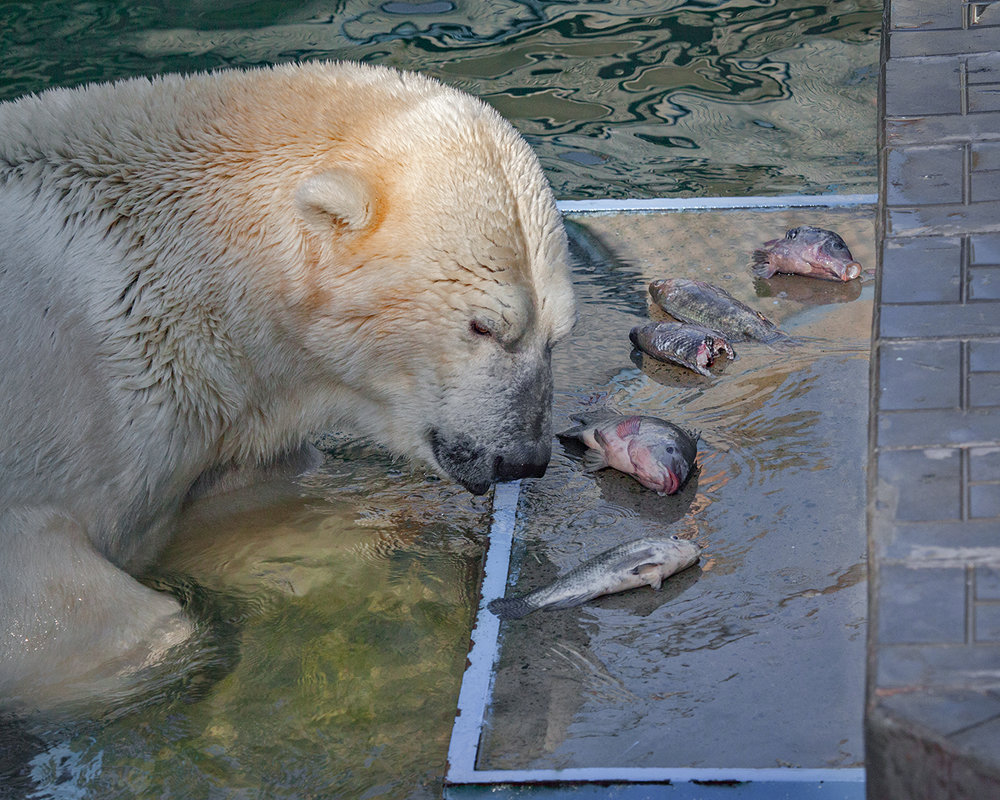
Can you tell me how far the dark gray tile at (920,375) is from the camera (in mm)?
2033

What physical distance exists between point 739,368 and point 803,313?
0.48 meters

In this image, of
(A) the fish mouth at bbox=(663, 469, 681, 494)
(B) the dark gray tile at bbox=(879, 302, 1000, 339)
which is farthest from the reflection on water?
(B) the dark gray tile at bbox=(879, 302, 1000, 339)

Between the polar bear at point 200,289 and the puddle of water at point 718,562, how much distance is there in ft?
2.02

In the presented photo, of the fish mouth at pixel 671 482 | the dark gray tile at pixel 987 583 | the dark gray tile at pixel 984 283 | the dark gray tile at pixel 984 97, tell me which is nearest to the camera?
the dark gray tile at pixel 987 583

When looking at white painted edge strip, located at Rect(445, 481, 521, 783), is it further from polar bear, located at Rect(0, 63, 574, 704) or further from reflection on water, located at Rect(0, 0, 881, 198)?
reflection on water, located at Rect(0, 0, 881, 198)

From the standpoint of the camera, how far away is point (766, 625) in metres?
3.02

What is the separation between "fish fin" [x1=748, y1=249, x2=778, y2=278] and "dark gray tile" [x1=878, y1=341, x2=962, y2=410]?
2.74m

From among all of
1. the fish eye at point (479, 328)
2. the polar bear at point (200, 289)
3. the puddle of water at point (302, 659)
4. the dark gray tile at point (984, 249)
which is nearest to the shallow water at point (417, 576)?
the puddle of water at point (302, 659)

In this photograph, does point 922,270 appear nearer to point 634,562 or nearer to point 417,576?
point 634,562

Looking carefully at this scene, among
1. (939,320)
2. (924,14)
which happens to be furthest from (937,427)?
(924,14)

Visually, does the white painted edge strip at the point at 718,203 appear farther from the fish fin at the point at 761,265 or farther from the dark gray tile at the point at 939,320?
the dark gray tile at the point at 939,320

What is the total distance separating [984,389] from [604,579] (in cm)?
139

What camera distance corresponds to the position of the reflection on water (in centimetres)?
664

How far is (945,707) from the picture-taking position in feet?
4.72
